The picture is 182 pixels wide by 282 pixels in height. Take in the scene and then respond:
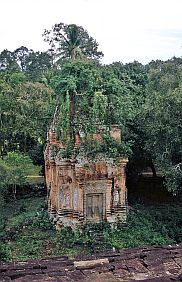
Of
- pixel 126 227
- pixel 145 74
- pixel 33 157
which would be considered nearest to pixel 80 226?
pixel 126 227

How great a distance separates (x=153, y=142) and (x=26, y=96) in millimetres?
10477

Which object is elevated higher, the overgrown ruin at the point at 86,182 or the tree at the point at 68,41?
the tree at the point at 68,41

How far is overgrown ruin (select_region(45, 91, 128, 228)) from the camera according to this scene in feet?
63.0

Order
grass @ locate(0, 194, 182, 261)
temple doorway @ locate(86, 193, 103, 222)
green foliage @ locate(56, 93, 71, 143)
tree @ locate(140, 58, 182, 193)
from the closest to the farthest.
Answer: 1. grass @ locate(0, 194, 182, 261)
2. green foliage @ locate(56, 93, 71, 143)
3. temple doorway @ locate(86, 193, 103, 222)
4. tree @ locate(140, 58, 182, 193)

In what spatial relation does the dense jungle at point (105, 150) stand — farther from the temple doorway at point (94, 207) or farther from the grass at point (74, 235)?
the temple doorway at point (94, 207)

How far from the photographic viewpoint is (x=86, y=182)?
63.7ft

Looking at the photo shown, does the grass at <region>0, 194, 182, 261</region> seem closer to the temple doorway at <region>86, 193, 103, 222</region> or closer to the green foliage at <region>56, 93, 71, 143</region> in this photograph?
the temple doorway at <region>86, 193, 103, 222</region>

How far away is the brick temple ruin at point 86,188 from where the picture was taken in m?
19.3

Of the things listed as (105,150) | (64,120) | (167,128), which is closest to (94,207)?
(105,150)

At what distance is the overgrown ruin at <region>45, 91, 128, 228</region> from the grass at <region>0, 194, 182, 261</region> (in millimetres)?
544

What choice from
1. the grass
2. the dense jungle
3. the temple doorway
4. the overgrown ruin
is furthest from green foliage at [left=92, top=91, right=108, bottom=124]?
the grass

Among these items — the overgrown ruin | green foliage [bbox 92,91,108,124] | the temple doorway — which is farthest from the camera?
the temple doorway

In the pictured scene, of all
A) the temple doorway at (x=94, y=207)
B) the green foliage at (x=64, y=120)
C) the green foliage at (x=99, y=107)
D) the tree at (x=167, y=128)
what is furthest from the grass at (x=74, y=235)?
the green foliage at (x=99, y=107)

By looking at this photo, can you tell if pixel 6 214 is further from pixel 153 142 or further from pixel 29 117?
pixel 153 142
